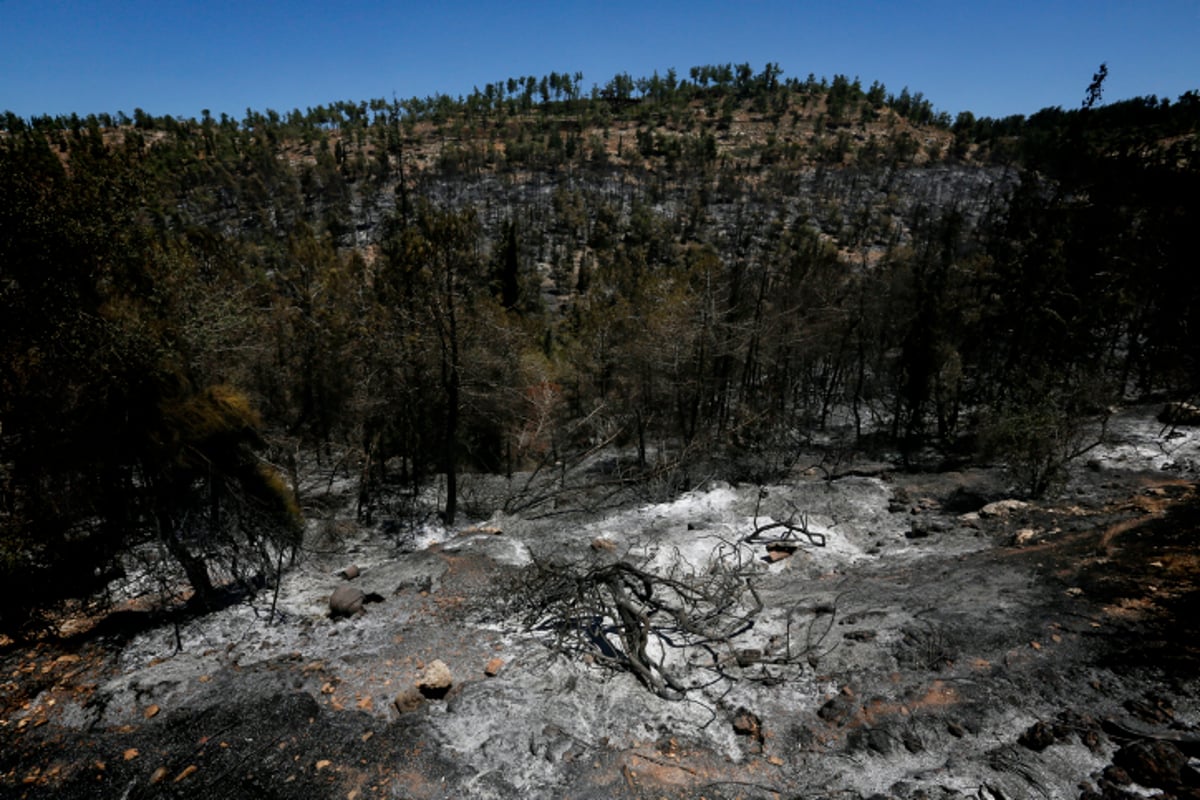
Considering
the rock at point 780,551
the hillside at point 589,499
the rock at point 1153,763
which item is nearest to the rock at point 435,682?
the hillside at point 589,499

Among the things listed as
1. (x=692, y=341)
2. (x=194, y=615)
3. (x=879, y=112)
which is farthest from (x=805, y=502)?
(x=879, y=112)

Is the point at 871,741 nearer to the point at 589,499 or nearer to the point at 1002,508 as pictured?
the point at 1002,508

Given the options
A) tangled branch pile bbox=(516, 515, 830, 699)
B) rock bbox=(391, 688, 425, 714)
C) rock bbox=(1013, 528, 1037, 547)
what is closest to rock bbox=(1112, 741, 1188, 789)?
tangled branch pile bbox=(516, 515, 830, 699)

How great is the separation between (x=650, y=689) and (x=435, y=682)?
2.48m

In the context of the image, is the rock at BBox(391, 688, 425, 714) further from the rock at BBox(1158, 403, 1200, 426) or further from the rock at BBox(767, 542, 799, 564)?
the rock at BBox(1158, 403, 1200, 426)

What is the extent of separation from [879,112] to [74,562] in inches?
8134

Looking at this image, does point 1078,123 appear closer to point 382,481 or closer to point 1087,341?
point 1087,341

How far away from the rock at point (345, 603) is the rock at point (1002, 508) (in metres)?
14.2

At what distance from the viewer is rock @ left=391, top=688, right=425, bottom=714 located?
19.5 ft

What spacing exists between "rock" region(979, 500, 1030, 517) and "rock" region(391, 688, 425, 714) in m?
13.7

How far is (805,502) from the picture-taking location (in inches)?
592

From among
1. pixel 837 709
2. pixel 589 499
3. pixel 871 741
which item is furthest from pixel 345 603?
pixel 589 499

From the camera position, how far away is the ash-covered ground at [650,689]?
4969 mm

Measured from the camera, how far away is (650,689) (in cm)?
639
